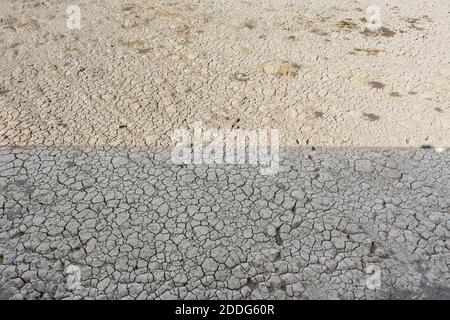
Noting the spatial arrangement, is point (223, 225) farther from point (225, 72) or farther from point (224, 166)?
point (225, 72)

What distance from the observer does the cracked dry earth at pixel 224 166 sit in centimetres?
257

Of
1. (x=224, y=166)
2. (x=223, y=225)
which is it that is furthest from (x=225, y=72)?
(x=223, y=225)

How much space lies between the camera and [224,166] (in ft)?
10.7

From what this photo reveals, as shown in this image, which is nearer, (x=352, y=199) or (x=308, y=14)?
(x=352, y=199)

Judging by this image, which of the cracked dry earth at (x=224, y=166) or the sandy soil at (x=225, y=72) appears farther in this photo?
the sandy soil at (x=225, y=72)

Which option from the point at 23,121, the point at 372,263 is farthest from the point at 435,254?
the point at 23,121

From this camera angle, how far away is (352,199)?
9.83ft

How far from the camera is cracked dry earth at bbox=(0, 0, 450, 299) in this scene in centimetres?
257

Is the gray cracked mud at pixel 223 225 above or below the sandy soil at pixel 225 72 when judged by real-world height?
below

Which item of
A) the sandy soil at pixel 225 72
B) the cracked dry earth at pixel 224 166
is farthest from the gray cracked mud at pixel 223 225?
the sandy soil at pixel 225 72

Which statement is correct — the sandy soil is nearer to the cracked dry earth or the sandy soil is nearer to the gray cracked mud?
the cracked dry earth

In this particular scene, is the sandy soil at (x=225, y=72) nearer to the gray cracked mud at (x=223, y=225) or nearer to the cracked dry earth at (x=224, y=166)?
the cracked dry earth at (x=224, y=166)

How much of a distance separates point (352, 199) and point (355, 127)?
2.80 feet
